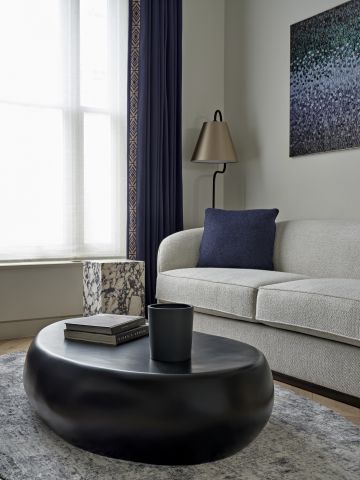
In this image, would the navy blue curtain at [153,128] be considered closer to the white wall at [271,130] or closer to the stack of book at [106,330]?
the white wall at [271,130]

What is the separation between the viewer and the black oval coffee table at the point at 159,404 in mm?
1483

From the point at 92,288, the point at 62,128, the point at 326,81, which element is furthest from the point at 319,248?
the point at 62,128

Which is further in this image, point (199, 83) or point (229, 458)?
point (199, 83)

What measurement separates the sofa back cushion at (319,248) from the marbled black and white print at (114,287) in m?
0.90

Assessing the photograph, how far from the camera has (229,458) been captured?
5.34 feet

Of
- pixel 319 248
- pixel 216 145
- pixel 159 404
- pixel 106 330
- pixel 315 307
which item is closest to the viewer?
pixel 159 404

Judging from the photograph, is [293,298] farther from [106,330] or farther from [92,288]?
[92,288]

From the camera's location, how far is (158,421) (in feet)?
4.84

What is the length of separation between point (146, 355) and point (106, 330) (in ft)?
0.67

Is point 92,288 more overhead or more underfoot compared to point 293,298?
more underfoot

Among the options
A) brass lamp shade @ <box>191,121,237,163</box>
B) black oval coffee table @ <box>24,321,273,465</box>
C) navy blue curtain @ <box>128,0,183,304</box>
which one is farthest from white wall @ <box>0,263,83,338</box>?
black oval coffee table @ <box>24,321,273,465</box>

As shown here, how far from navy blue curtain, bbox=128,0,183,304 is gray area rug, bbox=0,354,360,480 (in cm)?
231

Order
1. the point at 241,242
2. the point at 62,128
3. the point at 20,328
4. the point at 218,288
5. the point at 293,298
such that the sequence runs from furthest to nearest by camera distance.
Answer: the point at 62,128, the point at 20,328, the point at 241,242, the point at 218,288, the point at 293,298

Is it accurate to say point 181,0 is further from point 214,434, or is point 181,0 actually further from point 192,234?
point 214,434
